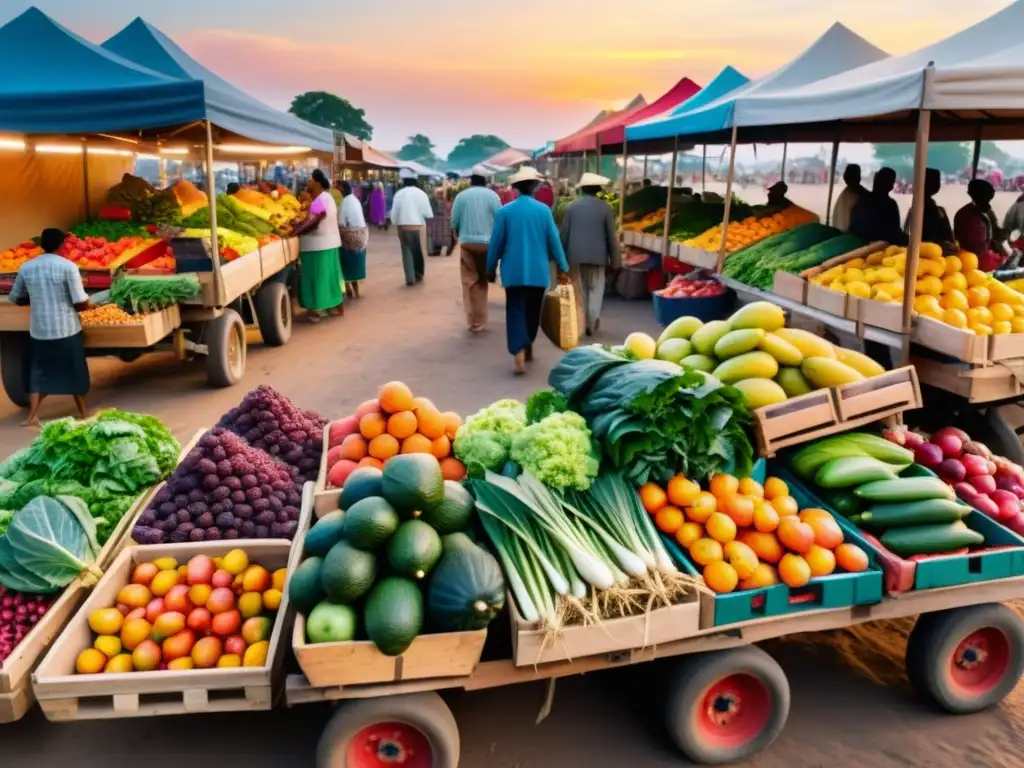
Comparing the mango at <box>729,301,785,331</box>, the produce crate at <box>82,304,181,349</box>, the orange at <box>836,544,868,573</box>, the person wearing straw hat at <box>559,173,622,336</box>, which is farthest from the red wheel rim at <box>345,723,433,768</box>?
the person wearing straw hat at <box>559,173,622,336</box>

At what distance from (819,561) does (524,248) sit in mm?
5362

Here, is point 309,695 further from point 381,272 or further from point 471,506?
point 381,272

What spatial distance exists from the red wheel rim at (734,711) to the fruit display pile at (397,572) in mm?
953

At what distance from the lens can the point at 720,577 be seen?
2910mm

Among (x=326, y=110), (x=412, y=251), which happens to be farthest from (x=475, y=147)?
(x=412, y=251)

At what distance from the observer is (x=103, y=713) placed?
2752 millimetres

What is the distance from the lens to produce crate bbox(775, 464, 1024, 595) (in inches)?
120

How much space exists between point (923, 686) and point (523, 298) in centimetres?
553

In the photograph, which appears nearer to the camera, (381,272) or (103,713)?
(103,713)

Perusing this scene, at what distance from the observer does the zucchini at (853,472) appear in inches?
133

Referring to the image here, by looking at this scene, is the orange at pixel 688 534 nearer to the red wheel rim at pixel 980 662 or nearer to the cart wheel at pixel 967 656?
the cart wheel at pixel 967 656

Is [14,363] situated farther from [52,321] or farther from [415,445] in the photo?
[415,445]

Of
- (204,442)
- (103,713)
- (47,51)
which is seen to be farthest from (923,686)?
(47,51)

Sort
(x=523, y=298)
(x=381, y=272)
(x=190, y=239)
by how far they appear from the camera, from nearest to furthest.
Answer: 1. (x=190, y=239)
2. (x=523, y=298)
3. (x=381, y=272)
